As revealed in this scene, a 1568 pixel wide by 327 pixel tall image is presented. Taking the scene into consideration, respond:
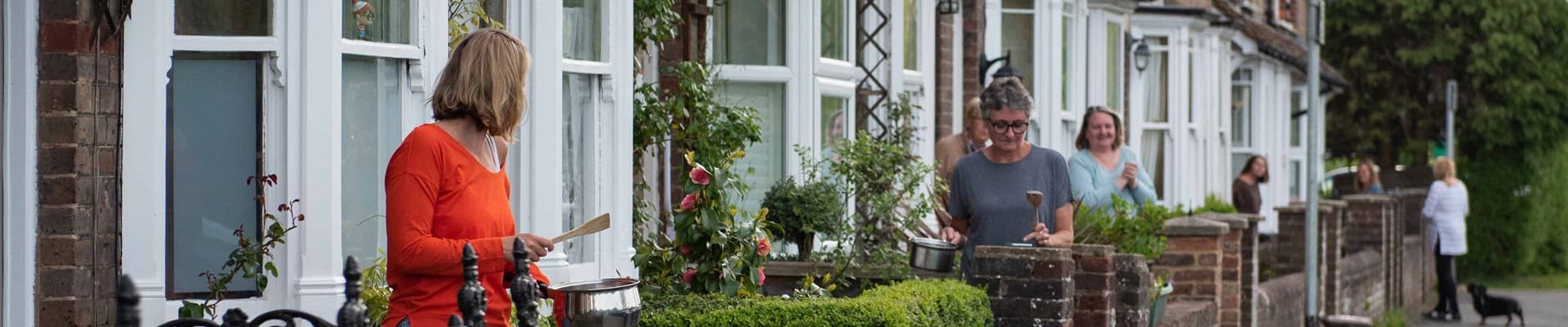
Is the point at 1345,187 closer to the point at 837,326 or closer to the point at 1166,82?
the point at 1166,82

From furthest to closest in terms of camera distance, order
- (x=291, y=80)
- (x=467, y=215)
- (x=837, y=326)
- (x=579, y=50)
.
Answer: (x=579, y=50) → (x=837, y=326) → (x=291, y=80) → (x=467, y=215)

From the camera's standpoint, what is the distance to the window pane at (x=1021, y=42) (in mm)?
14438

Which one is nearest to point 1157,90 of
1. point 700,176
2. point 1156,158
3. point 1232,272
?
point 1156,158

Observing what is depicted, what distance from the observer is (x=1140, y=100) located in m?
18.1

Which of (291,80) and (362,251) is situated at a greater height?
(291,80)

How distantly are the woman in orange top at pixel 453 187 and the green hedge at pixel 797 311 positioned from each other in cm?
186

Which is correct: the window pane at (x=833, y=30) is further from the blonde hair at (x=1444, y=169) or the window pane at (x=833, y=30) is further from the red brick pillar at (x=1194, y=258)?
the blonde hair at (x=1444, y=169)

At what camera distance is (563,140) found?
24.2 feet

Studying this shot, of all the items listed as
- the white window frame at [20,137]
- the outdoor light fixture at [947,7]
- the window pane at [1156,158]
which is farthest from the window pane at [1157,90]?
the white window frame at [20,137]

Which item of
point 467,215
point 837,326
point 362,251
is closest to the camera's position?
point 467,215

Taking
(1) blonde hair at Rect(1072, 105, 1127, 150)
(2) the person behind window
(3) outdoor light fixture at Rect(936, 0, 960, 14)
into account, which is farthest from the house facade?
(2) the person behind window

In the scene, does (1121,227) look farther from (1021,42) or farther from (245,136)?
(245,136)

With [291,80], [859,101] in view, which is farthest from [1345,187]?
[291,80]

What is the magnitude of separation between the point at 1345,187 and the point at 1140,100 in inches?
754
